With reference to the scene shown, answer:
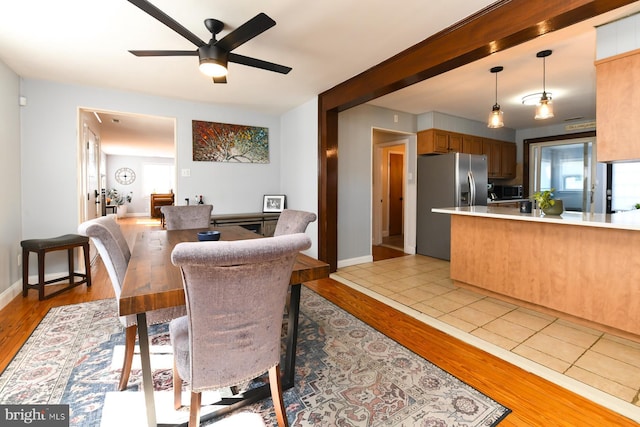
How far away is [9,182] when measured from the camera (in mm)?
2910

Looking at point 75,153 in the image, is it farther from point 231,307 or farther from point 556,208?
point 556,208

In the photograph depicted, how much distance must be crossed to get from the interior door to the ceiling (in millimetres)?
2368

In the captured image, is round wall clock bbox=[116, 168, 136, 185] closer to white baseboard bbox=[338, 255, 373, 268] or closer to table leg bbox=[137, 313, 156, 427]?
white baseboard bbox=[338, 255, 373, 268]

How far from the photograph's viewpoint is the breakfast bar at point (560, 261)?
2094mm

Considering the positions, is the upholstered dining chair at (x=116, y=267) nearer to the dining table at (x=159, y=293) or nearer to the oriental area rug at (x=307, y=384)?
the dining table at (x=159, y=293)

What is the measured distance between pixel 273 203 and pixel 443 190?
2.70 meters

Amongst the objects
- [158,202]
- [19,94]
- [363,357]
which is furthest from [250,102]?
[158,202]

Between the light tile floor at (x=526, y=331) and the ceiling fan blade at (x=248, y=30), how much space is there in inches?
101

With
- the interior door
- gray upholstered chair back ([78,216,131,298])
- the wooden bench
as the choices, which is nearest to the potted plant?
gray upholstered chair back ([78,216,131,298])

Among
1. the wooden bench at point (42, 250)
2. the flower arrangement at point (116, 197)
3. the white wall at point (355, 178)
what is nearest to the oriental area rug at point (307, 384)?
the wooden bench at point (42, 250)

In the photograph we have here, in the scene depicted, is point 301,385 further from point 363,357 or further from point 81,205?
point 81,205

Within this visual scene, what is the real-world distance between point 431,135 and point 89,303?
4.95m

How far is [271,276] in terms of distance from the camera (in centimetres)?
108

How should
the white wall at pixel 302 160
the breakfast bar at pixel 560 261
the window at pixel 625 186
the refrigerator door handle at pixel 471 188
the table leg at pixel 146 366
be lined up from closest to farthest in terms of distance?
1. the table leg at pixel 146 366
2. the breakfast bar at pixel 560 261
3. the white wall at pixel 302 160
4. the window at pixel 625 186
5. the refrigerator door handle at pixel 471 188
